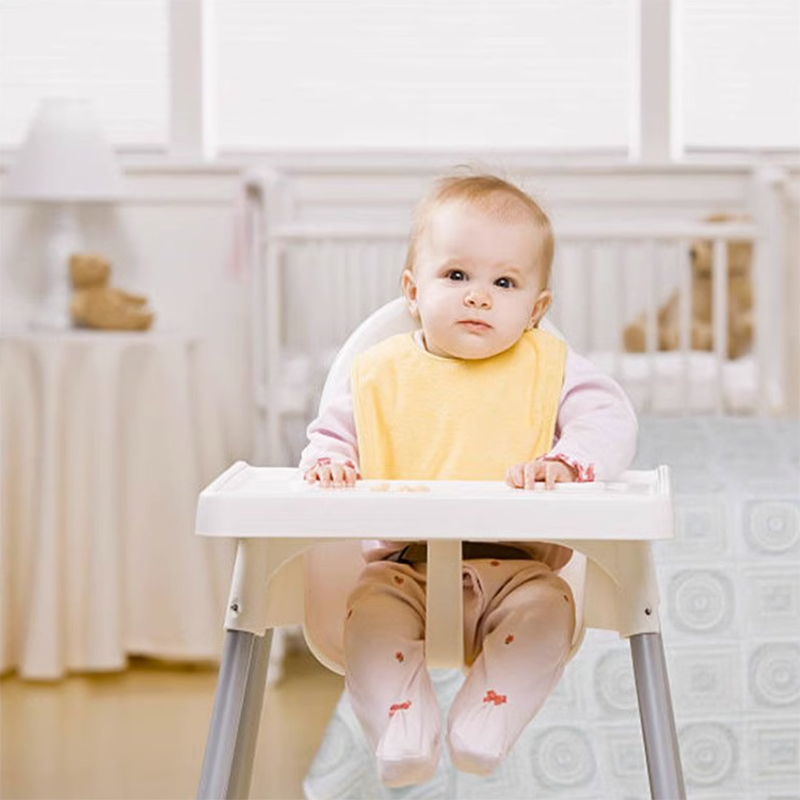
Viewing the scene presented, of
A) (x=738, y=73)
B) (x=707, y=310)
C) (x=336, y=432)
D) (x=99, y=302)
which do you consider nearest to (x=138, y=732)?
(x=99, y=302)

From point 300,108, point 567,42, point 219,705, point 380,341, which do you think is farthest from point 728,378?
point 219,705

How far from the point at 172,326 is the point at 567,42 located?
106cm

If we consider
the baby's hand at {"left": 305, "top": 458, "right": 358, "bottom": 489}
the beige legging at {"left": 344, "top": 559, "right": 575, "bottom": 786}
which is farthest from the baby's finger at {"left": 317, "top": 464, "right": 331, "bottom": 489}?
the beige legging at {"left": 344, "top": 559, "right": 575, "bottom": 786}

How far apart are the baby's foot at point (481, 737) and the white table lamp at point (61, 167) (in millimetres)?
2383

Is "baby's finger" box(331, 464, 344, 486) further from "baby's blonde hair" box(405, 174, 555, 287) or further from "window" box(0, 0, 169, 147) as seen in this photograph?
"window" box(0, 0, 169, 147)

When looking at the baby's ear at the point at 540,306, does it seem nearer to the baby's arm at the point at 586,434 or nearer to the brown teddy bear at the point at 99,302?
the baby's arm at the point at 586,434

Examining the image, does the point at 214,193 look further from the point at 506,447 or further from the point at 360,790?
the point at 506,447

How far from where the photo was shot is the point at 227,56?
3.85m

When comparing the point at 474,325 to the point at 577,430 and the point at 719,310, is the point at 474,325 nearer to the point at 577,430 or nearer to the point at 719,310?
the point at 577,430

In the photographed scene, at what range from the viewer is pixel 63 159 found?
138 inches

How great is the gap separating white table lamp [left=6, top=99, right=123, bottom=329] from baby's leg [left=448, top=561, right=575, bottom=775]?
2291 mm

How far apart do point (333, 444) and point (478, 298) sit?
0.55ft

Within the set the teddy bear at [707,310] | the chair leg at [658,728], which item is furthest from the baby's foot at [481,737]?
the teddy bear at [707,310]

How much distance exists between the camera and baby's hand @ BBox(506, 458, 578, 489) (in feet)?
4.08
